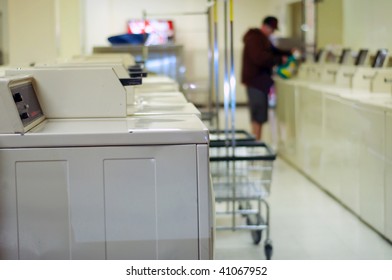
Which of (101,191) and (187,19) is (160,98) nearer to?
(101,191)

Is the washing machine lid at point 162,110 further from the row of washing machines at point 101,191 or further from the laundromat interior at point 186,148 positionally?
the row of washing machines at point 101,191

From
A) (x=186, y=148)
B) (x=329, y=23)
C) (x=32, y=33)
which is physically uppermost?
(x=329, y=23)

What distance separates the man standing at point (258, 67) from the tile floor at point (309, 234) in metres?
1.46

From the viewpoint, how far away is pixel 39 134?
6.66 ft

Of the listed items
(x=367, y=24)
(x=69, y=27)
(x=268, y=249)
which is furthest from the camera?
(x=69, y=27)

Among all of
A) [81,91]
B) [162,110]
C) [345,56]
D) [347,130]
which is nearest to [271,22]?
[345,56]

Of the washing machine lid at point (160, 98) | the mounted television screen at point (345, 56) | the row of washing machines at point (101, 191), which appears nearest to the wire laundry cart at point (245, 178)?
the washing machine lid at point (160, 98)

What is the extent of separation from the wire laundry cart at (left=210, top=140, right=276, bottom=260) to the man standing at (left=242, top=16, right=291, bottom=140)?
257 centimetres

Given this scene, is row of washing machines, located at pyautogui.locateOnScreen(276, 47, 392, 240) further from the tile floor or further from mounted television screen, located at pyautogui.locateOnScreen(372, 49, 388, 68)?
the tile floor

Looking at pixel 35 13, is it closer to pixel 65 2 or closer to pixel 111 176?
pixel 65 2

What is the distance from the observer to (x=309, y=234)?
13.5ft

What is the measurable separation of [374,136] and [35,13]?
7.97 ft
